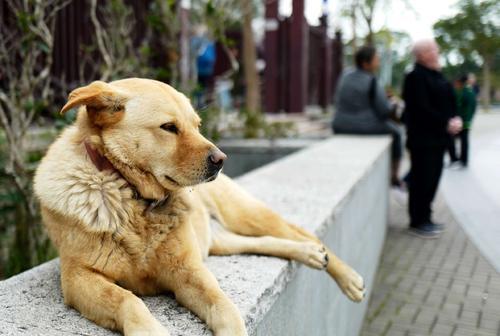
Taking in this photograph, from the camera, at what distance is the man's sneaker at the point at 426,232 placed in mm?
6699

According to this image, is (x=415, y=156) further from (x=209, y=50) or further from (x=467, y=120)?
(x=467, y=120)

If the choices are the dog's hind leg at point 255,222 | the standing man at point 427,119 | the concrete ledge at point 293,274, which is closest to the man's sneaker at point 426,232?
the standing man at point 427,119

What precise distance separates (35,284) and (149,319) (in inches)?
27.9

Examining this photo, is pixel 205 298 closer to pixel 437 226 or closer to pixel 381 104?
pixel 437 226

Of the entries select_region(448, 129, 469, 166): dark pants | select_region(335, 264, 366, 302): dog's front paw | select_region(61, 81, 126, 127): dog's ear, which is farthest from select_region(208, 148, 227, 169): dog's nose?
select_region(448, 129, 469, 166): dark pants

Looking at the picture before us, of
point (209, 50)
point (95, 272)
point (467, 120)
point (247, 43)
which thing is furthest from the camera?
point (467, 120)

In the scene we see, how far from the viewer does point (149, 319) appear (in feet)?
5.43

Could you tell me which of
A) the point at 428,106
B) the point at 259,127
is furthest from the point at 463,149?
the point at 428,106

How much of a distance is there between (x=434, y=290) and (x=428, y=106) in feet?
7.33

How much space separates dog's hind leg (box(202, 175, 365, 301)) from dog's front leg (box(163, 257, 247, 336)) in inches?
31.3

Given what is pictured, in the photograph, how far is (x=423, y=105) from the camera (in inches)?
244

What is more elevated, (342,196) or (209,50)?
(209,50)

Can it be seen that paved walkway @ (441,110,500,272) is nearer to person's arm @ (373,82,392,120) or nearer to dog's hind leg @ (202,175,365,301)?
person's arm @ (373,82,392,120)

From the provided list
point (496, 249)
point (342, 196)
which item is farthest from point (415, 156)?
point (342, 196)
